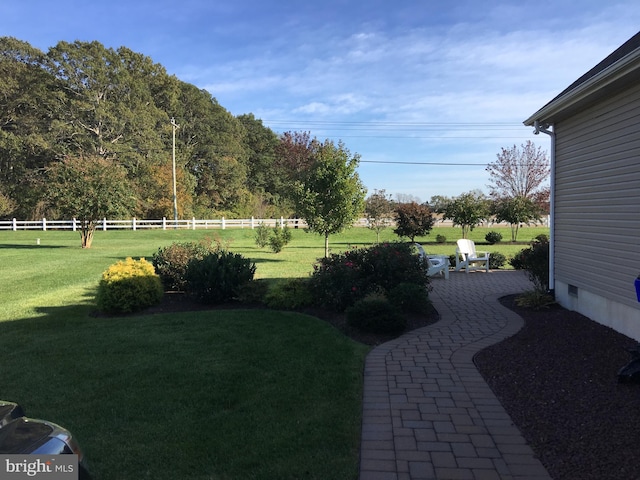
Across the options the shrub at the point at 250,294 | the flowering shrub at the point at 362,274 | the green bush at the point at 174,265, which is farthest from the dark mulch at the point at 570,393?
the green bush at the point at 174,265

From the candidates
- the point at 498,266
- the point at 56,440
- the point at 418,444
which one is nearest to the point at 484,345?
the point at 418,444

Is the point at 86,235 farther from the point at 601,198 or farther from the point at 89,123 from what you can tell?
the point at 89,123

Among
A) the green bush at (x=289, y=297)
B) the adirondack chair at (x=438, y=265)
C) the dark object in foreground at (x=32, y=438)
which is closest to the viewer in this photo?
the dark object in foreground at (x=32, y=438)

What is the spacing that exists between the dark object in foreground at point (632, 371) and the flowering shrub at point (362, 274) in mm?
3625

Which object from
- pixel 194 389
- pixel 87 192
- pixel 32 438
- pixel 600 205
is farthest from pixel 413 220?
pixel 32 438

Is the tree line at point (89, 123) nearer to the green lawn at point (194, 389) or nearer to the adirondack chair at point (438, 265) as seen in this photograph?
the adirondack chair at point (438, 265)

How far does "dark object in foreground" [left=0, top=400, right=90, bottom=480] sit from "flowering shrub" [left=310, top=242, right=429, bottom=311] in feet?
17.2

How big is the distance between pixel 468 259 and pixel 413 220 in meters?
8.46

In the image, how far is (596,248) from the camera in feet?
19.5

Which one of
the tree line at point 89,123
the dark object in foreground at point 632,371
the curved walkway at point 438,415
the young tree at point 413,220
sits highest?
the tree line at point 89,123

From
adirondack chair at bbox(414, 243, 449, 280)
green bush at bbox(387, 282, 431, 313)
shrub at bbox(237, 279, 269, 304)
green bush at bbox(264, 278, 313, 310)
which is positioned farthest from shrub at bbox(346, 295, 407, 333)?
adirondack chair at bbox(414, 243, 449, 280)

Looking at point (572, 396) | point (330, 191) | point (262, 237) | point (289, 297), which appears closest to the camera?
point (572, 396)

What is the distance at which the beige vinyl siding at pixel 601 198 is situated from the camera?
5094mm

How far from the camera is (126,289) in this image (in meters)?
7.25
